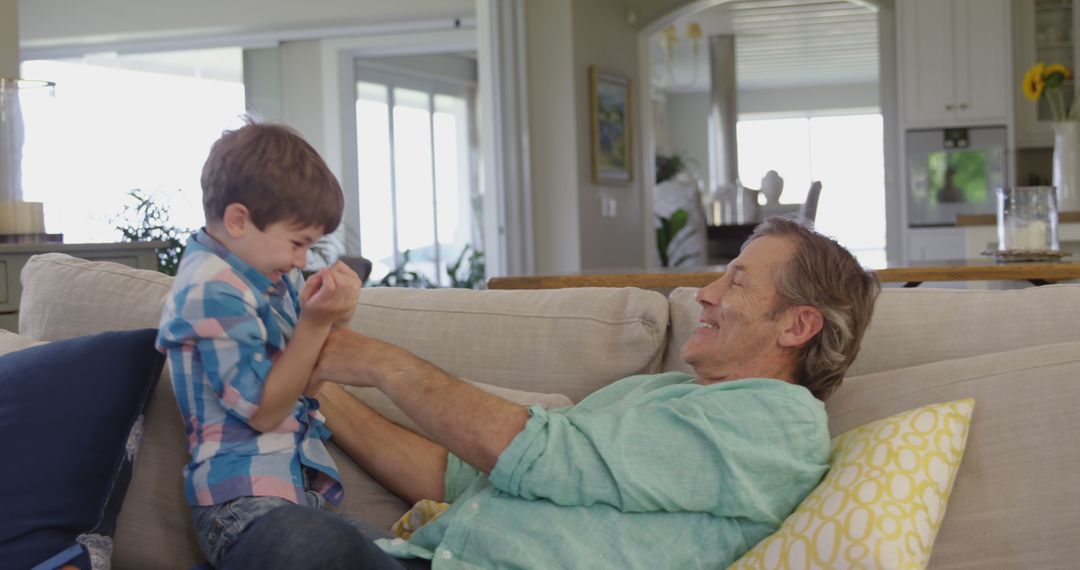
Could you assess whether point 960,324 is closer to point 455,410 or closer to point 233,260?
point 455,410

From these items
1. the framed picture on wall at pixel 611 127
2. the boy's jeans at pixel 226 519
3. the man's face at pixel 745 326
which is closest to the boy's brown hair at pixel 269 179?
the boy's jeans at pixel 226 519

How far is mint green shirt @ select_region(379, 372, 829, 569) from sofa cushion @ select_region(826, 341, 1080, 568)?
187 mm

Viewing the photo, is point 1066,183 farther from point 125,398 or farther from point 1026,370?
point 125,398

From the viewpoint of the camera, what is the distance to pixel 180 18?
8.16 meters

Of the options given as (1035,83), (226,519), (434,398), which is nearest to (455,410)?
(434,398)

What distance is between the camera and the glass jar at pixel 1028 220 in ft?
10.7

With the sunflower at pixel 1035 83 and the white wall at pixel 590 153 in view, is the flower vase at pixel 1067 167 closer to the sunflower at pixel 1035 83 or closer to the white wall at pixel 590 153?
the sunflower at pixel 1035 83

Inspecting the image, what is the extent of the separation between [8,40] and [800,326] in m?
3.08

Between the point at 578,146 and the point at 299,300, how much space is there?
5643 mm

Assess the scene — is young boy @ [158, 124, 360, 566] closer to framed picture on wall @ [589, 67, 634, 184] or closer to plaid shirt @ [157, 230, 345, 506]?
plaid shirt @ [157, 230, 345, 506]

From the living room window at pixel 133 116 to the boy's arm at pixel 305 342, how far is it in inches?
265

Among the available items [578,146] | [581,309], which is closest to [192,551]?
[581,309]

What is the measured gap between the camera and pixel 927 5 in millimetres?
7465

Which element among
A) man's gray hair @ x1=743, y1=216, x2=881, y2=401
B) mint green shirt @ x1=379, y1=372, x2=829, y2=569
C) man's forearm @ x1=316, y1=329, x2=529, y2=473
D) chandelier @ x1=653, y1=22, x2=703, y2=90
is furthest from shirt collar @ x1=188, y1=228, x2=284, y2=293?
chandelier @ x1=653, y1=22, x2=703, y2=90
